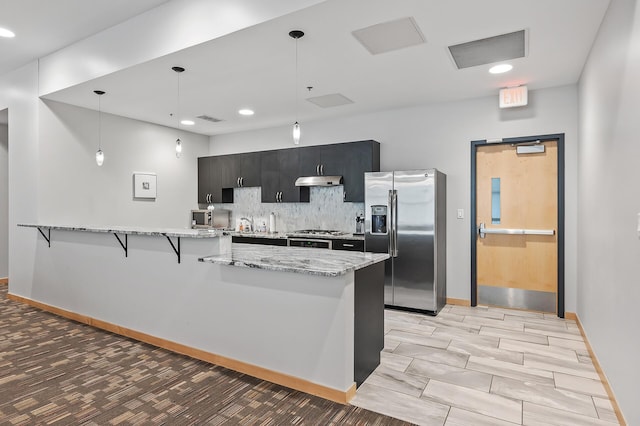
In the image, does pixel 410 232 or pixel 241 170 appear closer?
pixel 410 232

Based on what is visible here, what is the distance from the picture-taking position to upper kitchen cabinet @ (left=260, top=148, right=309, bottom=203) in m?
5.95

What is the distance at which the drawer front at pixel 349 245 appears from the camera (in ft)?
16.5

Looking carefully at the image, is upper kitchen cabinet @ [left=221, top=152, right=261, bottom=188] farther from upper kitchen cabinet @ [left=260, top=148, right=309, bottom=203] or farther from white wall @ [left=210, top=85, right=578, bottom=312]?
white wall @ [left=210, top=85, right=578, bottom=312]

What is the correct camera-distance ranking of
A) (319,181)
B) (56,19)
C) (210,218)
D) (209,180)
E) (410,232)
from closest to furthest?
(56,19)
(410,232)
(319,181)
(210,218)
(209,180)

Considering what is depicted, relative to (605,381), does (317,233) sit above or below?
above

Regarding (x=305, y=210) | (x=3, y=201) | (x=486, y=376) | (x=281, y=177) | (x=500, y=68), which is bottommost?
(x=486, y=376)

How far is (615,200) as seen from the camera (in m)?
2.39

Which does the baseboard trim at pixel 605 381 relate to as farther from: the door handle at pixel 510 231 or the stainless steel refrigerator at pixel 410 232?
the stainless steel refrigerator at pixel 410 232

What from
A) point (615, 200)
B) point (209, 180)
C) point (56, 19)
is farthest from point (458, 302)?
point (56, 19)

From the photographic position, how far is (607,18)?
103 inches

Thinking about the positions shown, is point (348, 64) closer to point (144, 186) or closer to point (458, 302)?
point (458, 302)

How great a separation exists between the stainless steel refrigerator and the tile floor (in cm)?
46

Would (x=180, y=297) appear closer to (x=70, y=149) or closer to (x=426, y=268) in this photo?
(x=426, y=268)

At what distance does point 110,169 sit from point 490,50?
520 centimetres
